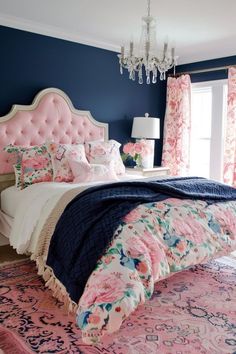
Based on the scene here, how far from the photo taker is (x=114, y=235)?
215 centimetres

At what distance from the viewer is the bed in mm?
1884

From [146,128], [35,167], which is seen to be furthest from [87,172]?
[146,128]

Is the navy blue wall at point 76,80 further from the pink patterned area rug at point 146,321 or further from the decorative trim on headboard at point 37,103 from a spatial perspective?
the pink patterned area rug at point 146,321

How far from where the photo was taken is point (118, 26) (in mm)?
3846

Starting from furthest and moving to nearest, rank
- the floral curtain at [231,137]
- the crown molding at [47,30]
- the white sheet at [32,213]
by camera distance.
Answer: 1. the floral curtain at [231,137]
2. the crown molding at [47,30]
3. the white sheet at [32,213]

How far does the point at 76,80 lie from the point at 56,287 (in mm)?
2872

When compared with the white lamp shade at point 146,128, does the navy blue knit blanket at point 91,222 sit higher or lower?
lower

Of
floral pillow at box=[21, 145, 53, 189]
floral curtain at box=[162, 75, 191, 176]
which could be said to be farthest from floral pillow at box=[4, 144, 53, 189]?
floral curtain at box=[162, 75, 191, 176]

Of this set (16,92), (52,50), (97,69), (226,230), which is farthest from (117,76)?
(226,230)

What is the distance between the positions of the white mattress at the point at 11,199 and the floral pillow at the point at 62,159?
400mm

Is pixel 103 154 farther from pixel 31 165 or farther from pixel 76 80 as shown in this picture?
pixel 76 80

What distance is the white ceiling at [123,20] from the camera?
10.4 ft

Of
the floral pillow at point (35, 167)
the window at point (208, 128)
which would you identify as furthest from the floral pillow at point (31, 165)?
the window at point (208, 128)

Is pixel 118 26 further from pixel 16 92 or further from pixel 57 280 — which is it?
pixel 57 280
